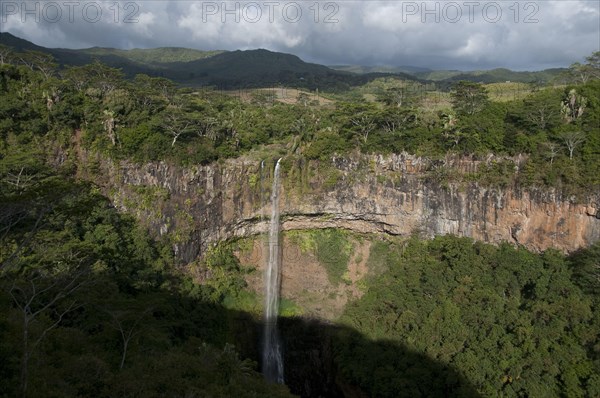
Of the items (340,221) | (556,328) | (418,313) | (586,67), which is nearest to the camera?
(556,328)

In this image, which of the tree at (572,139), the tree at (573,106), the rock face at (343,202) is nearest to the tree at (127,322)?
the rock face at (343,202)

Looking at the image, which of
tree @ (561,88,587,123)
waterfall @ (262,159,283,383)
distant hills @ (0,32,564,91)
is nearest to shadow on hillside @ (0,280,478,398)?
waterfall @ (262,159,283,383)

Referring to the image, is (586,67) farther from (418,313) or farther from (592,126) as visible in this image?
(418,313)

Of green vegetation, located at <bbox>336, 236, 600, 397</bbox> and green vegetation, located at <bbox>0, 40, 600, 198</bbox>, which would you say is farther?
green vegetation, located at <bbox>0, 40, 600, 198</bbox>

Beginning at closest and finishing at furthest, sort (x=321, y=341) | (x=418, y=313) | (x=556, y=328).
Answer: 1. (x=556, y=328)
2. (x=418, y=313)
3. (x=321, y=341)

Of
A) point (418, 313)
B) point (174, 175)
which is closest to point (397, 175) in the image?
point (418, 313)

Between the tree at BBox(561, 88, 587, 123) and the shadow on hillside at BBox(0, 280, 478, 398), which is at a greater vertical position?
the tree at BBox(561, 88, 587, 123)

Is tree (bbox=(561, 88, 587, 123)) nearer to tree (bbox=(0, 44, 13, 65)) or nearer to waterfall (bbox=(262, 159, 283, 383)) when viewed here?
waterfall (bbox=(262, 159, 283, 383))
